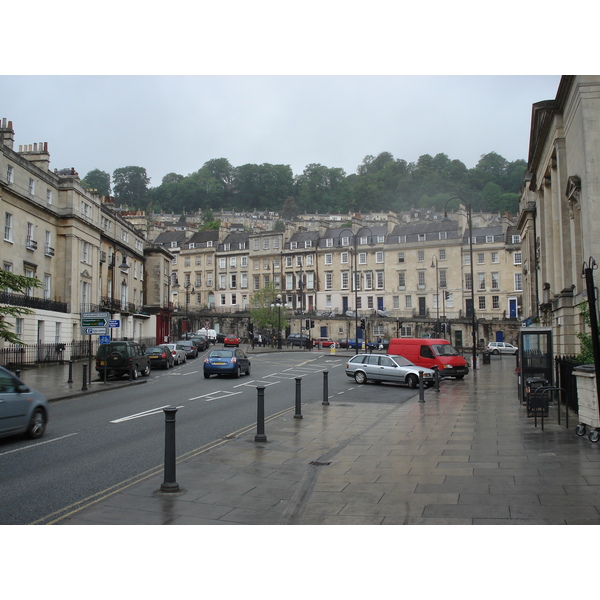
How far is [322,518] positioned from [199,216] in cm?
17693

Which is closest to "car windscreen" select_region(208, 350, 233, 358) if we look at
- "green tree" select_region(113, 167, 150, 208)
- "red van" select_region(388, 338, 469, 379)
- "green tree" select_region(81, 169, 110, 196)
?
"red van" select_region(388, 338, 469, 379)

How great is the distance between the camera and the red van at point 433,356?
100.0ft

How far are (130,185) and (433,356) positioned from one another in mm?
169741

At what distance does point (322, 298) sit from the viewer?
91.8 metres

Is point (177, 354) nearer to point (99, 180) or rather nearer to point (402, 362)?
point (402, 362)

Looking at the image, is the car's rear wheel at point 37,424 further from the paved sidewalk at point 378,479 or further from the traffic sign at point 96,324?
the traffic sign at point 96,324

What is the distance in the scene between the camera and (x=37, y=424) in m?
13.4

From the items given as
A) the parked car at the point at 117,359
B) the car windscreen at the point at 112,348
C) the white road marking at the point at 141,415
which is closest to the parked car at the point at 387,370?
the parked car at the point at 117,359

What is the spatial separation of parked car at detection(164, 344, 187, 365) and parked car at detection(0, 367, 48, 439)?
85.1ft

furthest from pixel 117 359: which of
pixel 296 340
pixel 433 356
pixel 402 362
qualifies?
pixel 296 340

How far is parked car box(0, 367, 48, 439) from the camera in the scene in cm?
1234

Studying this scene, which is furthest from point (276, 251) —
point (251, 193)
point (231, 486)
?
point (251, 193)

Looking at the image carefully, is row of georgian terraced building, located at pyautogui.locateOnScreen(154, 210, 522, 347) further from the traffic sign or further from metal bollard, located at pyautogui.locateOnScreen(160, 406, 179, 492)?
metal bollard, located at pyautogui.locateOnScreen(160, 406, 179, 492)

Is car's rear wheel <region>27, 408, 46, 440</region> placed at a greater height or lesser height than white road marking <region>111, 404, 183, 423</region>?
greater
